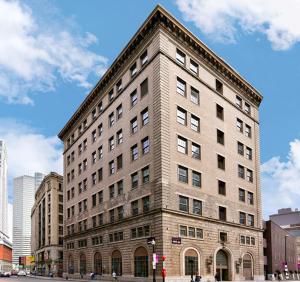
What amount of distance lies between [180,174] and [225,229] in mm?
11724

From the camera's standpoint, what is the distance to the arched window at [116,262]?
185ft

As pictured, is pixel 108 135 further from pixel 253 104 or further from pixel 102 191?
pixel 253 104

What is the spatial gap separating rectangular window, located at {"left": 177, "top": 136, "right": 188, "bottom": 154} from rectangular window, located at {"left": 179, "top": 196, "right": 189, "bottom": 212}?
557 centimetres

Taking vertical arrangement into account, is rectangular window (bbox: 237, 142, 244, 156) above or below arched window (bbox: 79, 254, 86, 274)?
above

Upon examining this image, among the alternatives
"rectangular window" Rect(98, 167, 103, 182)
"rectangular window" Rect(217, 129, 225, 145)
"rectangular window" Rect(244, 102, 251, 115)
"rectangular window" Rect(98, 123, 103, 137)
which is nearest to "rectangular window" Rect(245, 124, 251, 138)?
"rectangular window" Rect(244, 102, 251, 115)

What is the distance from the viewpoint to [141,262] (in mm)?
50531

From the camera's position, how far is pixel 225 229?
56719 mm

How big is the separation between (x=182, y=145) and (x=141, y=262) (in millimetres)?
Result: 14565

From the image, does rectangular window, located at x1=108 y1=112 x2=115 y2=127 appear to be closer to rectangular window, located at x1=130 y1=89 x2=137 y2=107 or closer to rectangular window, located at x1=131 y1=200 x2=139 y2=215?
rectangular window, located at x1=130 y1=89 x2=137 y2=107

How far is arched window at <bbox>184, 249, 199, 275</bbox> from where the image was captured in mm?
48406

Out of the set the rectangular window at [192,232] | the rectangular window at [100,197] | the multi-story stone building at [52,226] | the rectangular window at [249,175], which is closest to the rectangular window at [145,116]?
the rectangular window at [192,232]

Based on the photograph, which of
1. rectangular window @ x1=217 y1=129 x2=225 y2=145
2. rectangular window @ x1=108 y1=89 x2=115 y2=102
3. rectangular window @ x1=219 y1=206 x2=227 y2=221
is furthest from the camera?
rectangular window @ x1=108 y1=89 x2=115 y2=102

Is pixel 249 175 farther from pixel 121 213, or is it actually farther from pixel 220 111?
pixel 121 213

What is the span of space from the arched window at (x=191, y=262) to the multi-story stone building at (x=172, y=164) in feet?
0.38
